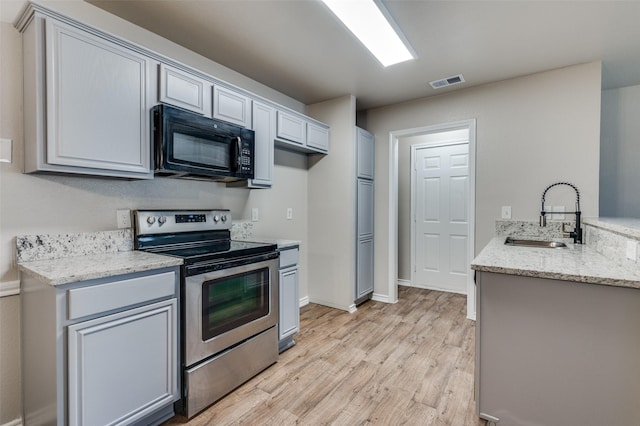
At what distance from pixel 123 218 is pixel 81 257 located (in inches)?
13.3

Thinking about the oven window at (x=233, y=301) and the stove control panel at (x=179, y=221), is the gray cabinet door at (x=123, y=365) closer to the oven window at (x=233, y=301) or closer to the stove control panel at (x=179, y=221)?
the oven window at (x=233, y=301)

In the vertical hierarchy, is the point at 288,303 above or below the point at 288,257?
below

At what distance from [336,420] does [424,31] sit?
8.60 ft

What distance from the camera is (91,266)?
1491 millimetres

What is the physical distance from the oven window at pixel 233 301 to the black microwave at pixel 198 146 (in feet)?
2.48

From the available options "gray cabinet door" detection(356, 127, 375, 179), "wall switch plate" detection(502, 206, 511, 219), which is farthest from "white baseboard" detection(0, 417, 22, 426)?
"wall switch plate" detection(502, 206, 511, 219)

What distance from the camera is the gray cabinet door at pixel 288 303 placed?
8.19 ft

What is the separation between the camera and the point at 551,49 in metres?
2.52

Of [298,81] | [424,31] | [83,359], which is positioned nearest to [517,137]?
[424,31]

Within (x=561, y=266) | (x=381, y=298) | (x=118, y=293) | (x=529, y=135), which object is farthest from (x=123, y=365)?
(x=529, y=135)

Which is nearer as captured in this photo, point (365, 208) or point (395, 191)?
point (365, 208)

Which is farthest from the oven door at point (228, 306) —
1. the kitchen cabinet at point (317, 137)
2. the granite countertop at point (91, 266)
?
the kitchen cabinet at point (317, 137)

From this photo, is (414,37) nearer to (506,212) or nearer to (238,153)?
(238,153)

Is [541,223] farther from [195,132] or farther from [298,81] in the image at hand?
[195,132]
